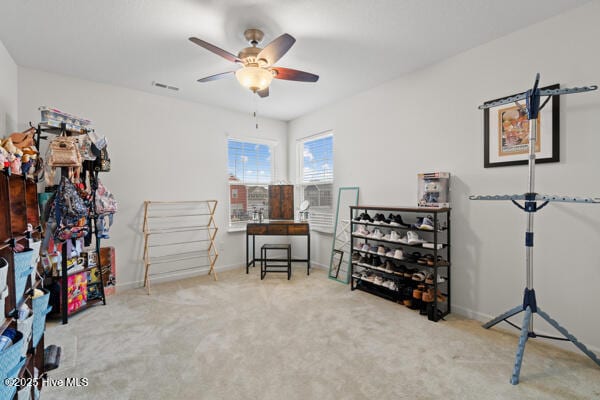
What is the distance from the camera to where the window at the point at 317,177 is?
4449 mm

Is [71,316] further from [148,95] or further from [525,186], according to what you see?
[525,186]

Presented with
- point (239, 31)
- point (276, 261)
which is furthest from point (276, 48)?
point (276, 261)

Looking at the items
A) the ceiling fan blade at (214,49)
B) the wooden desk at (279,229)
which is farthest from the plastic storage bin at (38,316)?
the wooden desk at (279,229)

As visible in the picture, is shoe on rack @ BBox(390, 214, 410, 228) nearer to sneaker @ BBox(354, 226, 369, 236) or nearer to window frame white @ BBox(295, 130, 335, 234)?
sneaker @ BBox(354, 226, 369, 236)

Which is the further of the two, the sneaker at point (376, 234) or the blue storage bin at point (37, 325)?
the sneaker at point (376, 234)

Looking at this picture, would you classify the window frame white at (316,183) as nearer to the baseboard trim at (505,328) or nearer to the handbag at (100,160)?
the baseboard trim at (505,328)

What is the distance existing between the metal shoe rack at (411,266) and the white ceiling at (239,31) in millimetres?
1641

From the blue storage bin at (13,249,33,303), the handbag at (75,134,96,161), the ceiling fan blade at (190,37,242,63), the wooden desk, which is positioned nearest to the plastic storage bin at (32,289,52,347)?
the blue storage bin at (13,249,33,303)

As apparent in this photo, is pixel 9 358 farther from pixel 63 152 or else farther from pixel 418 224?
pixel 418 224

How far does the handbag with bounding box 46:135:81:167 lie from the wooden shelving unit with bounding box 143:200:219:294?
1.15 metres

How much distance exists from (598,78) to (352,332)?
2.80 meters

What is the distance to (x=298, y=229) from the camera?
4223 millimetres

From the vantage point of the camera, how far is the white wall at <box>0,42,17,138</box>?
2.47 m

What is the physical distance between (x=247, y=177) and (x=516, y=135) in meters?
3.80
